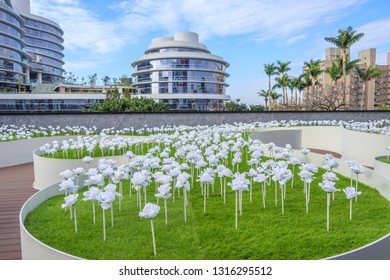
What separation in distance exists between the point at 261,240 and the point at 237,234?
14.9 inches

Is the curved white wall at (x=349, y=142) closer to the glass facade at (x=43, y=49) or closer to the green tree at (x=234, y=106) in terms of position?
the green tree at (x=234, y=106)

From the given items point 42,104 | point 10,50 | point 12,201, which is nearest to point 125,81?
point 10,50

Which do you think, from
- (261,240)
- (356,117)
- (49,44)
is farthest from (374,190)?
(49,44)

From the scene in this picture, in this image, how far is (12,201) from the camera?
27.7ft

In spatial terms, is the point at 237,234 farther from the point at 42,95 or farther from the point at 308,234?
the point at 42,95

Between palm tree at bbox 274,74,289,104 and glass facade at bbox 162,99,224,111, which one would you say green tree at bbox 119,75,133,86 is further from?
palm tree at bbox 274,74,289,104

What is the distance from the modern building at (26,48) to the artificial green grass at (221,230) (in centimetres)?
5127

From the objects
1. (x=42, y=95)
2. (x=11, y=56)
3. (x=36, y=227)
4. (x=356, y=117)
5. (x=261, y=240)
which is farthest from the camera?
(x=11, y=56)

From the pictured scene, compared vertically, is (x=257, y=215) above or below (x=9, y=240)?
above

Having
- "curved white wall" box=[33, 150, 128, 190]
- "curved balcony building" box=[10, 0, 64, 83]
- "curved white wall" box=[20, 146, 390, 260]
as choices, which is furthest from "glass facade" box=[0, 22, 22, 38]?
"curved white wall" box=[20, 146, 390, 260]

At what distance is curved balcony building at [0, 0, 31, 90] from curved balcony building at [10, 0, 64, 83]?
1231cm

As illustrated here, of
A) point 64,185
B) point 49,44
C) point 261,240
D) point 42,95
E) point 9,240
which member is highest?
point 49,44

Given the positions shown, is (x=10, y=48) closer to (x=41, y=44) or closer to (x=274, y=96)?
(x=41, y=44)

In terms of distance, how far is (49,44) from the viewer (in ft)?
238
